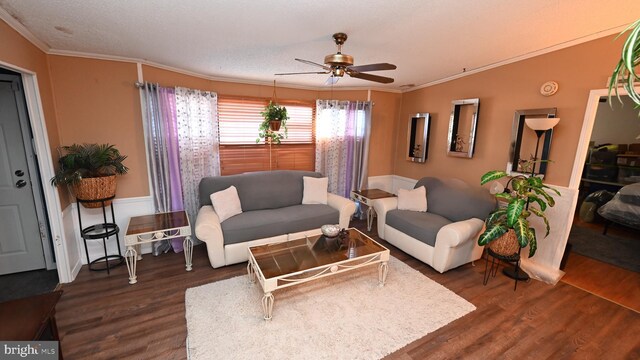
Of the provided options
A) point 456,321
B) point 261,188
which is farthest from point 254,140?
point 456,321

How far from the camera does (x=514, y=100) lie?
3131mm

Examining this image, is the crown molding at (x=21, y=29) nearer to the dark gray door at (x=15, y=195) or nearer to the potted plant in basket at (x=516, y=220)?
the dark gray door at (x=15, y=195)

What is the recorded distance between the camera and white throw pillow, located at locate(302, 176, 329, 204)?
392 centimetres

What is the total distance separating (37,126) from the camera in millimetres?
2373

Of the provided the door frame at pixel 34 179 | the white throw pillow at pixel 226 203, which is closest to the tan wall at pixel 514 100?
the white throw pillow at pixel 226 203

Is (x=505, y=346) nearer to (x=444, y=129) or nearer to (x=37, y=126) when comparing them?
(x=444, y=129)

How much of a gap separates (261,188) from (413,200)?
2.16m

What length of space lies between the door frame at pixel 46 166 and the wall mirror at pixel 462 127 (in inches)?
184

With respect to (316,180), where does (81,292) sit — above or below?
below

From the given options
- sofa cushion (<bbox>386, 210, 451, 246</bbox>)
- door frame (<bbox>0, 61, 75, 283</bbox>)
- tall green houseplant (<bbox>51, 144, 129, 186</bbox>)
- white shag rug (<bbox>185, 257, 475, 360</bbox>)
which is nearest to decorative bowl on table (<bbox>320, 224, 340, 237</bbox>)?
white shag rug (<bbox>185, 257, 475, 360</bbox>)

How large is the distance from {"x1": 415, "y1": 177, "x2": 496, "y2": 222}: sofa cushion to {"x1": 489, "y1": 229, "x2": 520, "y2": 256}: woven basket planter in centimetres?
39

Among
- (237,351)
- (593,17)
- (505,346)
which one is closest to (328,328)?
(237,351)

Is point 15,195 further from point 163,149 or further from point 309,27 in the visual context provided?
point 309,27

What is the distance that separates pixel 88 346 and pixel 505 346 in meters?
3.15
